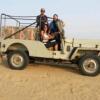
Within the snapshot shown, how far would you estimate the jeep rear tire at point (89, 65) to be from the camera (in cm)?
1378

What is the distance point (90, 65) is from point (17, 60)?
9.00 feet

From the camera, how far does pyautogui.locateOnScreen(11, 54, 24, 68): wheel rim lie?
14750 mm

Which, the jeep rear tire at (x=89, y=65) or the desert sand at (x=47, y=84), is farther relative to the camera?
the jeep rear tire at (x=89, y=65)

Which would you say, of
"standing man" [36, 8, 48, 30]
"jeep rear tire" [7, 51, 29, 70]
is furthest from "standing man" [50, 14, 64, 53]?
"jeep rear tire" [7, 51, 29, 70]

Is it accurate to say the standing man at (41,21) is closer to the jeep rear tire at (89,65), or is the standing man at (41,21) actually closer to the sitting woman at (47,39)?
the sitting woman at (47,39)

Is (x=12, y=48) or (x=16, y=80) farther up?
(x=12, y=48)

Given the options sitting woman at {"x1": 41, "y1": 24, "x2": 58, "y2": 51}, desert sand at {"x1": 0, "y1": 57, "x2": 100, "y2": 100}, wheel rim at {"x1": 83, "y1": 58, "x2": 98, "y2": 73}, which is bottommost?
desert sand at {"x1": 0, "y1": 57, "x2": 100, "y2": 100}

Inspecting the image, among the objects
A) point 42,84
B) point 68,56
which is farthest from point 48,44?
point 42,84

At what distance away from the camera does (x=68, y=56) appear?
1432 centimetres

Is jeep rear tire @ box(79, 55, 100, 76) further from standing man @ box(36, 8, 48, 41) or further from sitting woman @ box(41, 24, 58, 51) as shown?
standing man @ box(36, 8, 48, 41)

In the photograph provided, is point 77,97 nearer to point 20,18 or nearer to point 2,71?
point 2,71

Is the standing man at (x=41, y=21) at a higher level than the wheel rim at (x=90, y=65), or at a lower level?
higher

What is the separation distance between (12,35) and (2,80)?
3036mm

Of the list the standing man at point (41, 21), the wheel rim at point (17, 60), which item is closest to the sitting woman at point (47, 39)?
the standing man at point (41, 21)
